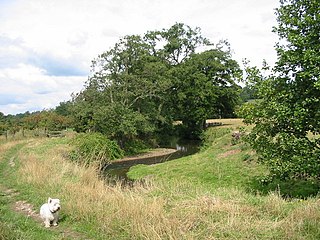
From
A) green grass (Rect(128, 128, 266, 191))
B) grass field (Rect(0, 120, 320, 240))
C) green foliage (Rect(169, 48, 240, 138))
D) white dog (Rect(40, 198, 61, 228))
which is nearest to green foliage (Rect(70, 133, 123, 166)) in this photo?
green grass (Rect(128, 128, 266, 191))

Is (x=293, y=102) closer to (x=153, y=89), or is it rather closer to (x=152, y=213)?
(x=152, y=213)

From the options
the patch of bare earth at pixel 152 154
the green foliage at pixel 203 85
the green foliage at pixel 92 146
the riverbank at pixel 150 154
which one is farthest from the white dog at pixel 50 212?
the green foliage at pixel 203 85

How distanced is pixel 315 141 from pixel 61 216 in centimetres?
828

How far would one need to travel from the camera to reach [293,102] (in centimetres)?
1057

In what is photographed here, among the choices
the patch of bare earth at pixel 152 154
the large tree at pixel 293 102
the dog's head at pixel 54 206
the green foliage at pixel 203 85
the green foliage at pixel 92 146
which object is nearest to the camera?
the dog's head at pixel 54 206

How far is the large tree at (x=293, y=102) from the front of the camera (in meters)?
9.84

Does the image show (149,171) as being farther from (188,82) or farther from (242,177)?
(188,82)

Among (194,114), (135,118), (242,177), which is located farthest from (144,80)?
(242,177)

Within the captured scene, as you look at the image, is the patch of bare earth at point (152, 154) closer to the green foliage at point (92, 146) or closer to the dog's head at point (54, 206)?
the green foliage at point (92, 146)

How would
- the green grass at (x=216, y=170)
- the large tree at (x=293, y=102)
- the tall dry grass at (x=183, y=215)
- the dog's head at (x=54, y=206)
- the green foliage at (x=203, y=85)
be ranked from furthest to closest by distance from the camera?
the green foliage at (x=203, y=85)
the green grass at (x=216, y=170)
the large tree at (x=293, y=102)
the dog's head at (x=54, y=206)
the tall dry grass at (x=183, y=215)

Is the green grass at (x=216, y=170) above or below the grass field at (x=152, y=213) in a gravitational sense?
below

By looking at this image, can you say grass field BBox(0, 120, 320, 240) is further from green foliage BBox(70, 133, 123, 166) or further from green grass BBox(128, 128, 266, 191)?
green foliage BBox(70, 133, 123, 166)

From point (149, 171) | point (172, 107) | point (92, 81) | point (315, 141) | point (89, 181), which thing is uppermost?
point (92, 81)

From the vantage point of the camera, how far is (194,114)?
42.3 metres
